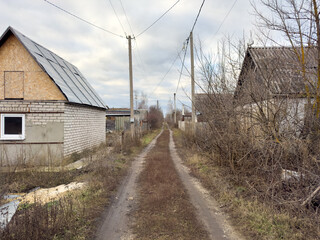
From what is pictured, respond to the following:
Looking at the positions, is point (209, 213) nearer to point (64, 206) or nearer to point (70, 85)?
point (64, 206)

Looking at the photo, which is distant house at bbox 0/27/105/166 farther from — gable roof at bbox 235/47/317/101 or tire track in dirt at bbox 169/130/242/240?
gable roof at bbox 235/47/317/101

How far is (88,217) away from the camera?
409 cm

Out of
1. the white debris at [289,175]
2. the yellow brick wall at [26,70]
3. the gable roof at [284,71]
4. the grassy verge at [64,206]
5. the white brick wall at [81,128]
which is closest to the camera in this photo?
the grassy verge at [64,206]

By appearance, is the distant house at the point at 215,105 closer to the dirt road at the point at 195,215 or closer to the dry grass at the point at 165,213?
the dirt road at the point at 195,215

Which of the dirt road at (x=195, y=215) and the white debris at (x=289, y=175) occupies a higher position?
the white debris at (x=289, y=175)

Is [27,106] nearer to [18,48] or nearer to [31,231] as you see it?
[18,48]

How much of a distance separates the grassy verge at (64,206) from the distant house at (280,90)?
14.7 feet

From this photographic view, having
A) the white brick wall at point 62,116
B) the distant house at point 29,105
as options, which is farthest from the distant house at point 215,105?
the white brick wall at point 62,116

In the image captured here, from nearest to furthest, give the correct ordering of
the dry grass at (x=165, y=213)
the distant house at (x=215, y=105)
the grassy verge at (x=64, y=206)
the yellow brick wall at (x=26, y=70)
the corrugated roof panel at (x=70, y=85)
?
the grassy verge at (x=64, y=206) < the dry grass at (x=165, y=213) < the distant house at (x=215, y=105) < the yellow brick wall at (x=26, y=70) < the corrugated roof panel at (x=70, y=85)

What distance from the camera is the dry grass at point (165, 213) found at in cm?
353

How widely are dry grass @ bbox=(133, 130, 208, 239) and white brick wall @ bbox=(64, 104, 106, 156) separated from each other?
4.53 m

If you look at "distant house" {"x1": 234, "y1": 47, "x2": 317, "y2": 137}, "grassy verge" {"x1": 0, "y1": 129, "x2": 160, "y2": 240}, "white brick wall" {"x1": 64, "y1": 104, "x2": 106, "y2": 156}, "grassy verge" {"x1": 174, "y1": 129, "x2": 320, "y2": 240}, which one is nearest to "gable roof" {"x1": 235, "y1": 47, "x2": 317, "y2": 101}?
"distant house" {"x1": 234, "y1": 47, "x2": 317, "y2": 137}

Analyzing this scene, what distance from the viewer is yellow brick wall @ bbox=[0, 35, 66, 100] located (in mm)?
8781

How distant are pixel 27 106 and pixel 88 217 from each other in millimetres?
6604
